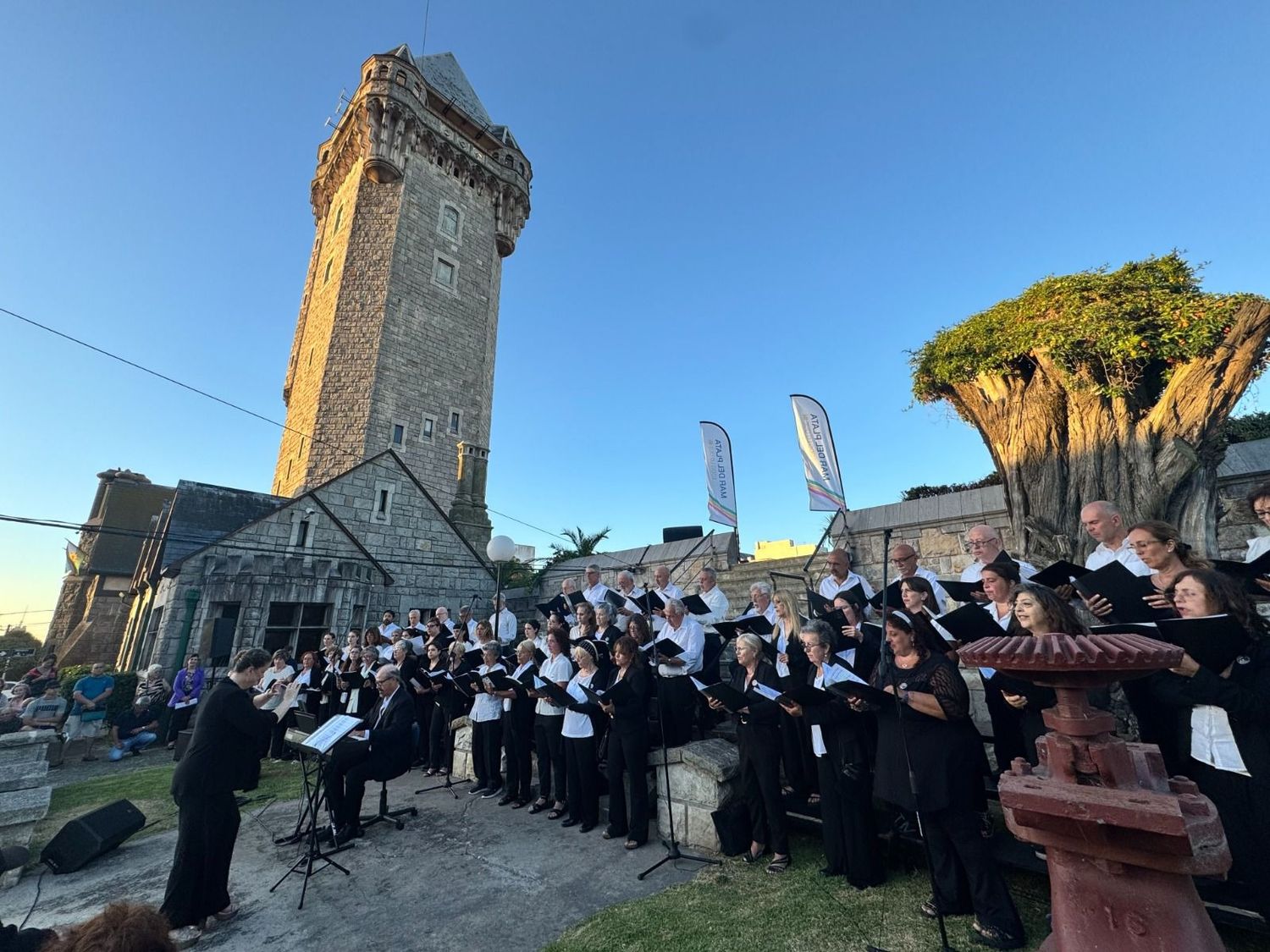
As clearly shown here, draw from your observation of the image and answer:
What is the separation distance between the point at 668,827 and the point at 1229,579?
454 centimetres

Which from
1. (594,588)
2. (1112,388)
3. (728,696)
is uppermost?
(1112,388)

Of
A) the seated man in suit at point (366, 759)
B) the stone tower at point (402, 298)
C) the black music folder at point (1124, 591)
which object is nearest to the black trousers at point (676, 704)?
the seated man in suit at point (366, 759)

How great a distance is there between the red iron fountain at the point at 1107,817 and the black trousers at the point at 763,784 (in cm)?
249

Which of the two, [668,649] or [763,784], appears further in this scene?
[668,649]

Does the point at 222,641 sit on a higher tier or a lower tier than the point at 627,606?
lower

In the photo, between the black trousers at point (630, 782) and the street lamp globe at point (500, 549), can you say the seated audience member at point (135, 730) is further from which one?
the black trousers at point (630, 782)

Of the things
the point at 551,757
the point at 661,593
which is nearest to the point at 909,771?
the point at 551,757

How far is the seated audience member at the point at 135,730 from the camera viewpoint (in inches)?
415

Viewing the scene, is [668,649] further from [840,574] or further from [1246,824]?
[1246,824]

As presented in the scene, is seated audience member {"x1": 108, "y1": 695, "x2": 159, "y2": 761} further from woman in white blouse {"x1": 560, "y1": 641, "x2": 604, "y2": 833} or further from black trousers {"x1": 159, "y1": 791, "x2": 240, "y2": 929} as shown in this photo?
woman in white blouse {"x1": 560, "y1": 641, "x2": 604, "y2": 833}

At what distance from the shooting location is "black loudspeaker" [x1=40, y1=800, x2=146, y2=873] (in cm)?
518

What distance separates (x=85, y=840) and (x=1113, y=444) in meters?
13.1

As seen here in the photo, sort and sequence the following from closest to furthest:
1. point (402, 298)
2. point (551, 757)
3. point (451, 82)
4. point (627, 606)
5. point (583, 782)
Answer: point (583, 782), point (551, 757), point (627, 606), point (402, 298), point (451, 82)

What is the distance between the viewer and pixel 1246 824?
2.78 m
